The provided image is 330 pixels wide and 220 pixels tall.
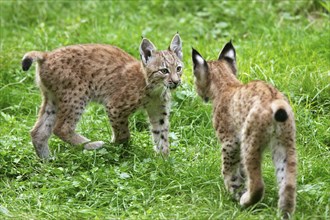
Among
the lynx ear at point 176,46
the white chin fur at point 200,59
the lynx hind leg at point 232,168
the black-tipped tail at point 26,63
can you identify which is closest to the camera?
the lynx hind leg at point 232,168

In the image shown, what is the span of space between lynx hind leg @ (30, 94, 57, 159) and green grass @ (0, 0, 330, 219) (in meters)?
0.10

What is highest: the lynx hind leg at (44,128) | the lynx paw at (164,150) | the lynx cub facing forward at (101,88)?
the lynx cub facing forward at (101,88)

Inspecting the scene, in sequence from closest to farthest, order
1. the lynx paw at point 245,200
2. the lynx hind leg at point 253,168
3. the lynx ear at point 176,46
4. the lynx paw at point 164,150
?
the lynx hind leg at point 253,168
the lynx paw at point 245,200
the lynx paw at point 164,150
the lynx ear at point 176,46

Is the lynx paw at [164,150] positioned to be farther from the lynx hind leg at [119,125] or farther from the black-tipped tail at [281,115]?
the black-tipped tail at [281,115]

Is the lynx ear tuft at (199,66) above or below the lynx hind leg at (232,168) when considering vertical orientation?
above

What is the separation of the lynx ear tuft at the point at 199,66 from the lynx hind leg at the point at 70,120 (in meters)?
1.48

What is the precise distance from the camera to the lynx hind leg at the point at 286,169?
683cm

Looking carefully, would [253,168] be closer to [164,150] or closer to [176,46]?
[164,150]

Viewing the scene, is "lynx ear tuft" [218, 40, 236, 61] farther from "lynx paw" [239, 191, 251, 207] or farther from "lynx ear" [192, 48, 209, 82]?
"lynx paw" [239, 191, 251, 207]

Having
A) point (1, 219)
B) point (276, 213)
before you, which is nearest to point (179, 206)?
point (276, 213)

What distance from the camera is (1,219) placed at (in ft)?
23.3

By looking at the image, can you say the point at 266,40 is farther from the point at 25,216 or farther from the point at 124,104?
the point at 25,216

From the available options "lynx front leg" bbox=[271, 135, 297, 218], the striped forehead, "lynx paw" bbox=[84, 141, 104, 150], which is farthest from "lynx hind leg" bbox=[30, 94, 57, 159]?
"lynx front leg" bbox=[271, 135, 297, 218]

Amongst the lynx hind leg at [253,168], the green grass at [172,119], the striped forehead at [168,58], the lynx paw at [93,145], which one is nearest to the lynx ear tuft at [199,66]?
the striped forehead at [168,58]
